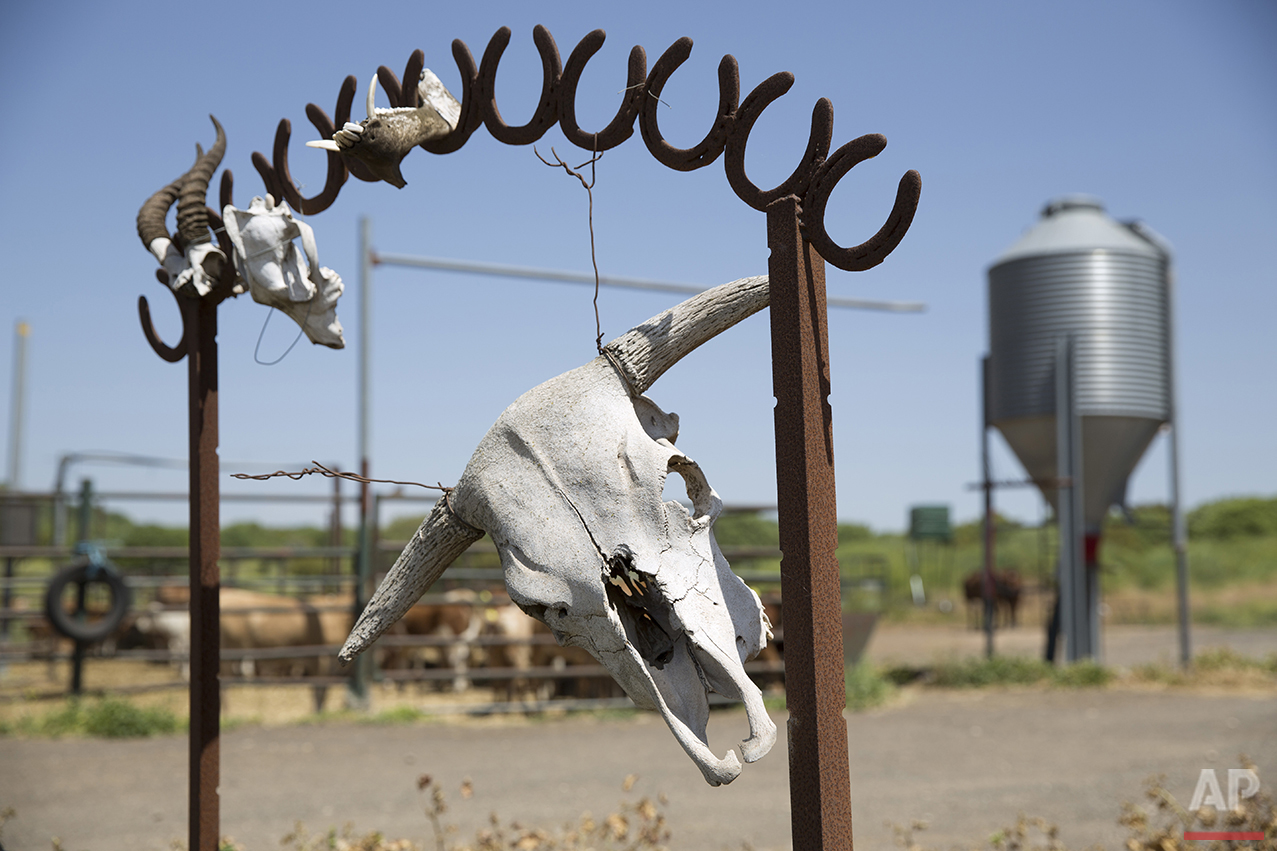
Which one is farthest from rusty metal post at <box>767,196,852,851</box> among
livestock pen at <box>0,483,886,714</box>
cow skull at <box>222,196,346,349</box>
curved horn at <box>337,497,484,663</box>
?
livestock pen at <box>0,483,886,714</box>

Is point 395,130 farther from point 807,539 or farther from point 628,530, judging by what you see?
point 807,539

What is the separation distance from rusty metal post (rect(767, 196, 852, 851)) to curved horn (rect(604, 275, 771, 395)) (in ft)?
0.69

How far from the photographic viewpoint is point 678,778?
238 inches

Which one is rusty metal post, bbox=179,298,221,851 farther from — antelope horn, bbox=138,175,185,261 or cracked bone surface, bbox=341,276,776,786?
cracked bone surface, bbox=341,276,776,786

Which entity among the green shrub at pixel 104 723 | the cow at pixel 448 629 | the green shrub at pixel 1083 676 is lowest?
the green shrub at pixel 1083 676

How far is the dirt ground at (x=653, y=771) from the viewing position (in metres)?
4.88

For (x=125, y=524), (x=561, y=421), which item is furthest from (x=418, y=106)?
(x=125, y=524)

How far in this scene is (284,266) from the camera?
262cm

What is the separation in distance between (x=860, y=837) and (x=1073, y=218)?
8.38 metres

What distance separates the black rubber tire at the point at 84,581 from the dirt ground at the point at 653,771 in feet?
3.88

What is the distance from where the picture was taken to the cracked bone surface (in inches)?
72.6

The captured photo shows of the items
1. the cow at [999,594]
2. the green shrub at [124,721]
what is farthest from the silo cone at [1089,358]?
the green shrub at [124,721]

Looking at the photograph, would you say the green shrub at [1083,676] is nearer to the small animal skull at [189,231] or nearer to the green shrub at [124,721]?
the green shrub at [124,721]

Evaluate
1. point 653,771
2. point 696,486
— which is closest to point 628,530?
point 696,486
